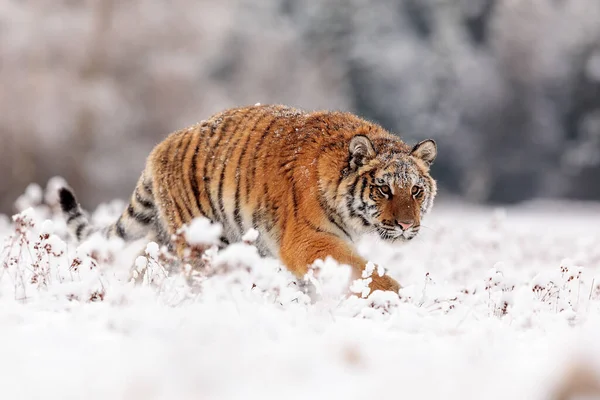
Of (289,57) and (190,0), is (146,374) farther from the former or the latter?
(289,57)

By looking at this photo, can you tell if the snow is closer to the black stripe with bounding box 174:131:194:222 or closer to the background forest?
the black stripe with bounding box 174:131:194:222

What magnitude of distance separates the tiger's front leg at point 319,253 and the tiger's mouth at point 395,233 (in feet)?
0.72

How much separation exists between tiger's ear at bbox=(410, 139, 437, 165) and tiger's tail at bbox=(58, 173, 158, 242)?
6.87 feet

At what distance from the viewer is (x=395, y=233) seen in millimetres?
4996

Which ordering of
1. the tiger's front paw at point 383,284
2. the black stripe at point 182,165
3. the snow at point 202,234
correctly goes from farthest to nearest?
the black stripe at point 182,165 → the tiger's front paw at point 383,284 → the snow at point 202,234

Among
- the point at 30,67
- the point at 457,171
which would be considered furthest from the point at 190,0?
the point at 457,171

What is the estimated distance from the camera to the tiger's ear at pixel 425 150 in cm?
532

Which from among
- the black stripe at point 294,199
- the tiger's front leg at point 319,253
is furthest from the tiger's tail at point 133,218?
the tiger's front leg at point 319,253

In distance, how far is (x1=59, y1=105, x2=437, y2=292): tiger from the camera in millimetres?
5051

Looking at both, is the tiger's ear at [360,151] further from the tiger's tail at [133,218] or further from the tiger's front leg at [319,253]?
the tiger's tail at [133,218]

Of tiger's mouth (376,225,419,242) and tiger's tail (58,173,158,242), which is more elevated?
tiger's tail (58,173,158,242)

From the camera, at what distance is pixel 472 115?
3142 centimetres

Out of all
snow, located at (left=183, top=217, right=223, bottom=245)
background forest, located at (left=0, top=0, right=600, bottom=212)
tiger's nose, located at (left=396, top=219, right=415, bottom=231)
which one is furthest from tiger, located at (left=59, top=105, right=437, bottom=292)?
background forest, located at (left=0, top=0, right=600, bottom=212)

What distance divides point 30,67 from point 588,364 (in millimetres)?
Answer: 17882
